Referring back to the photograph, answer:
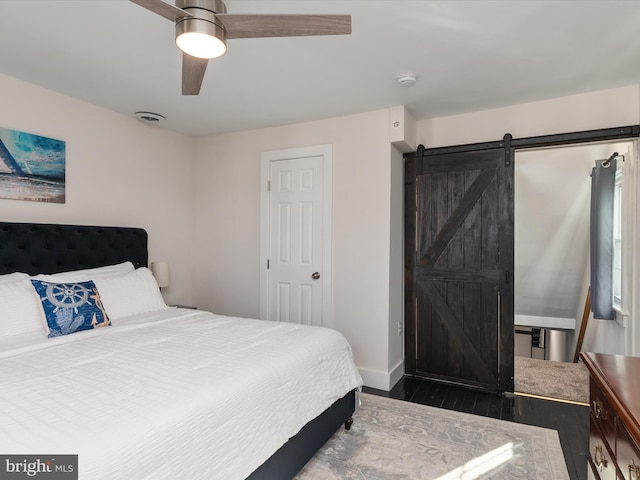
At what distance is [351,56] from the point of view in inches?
95.4

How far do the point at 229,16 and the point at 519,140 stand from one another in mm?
2684

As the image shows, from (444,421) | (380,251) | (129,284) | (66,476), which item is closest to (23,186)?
(129,284)

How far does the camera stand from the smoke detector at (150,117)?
351 centimetres

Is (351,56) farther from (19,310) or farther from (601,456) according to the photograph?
(19,310)

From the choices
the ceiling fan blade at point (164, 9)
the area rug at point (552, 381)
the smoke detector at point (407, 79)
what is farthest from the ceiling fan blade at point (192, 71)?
the area rug at point (552, 381)

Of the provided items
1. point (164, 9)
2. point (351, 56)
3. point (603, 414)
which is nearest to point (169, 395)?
point (164, 9)

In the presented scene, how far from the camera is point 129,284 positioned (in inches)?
116

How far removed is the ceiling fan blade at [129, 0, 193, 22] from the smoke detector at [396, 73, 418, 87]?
64.8 inches

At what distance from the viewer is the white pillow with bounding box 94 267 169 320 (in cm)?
273

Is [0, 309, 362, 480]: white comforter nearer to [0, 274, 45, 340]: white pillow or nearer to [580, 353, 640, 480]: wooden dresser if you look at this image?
[0, 274, 45, 340]: white pillow

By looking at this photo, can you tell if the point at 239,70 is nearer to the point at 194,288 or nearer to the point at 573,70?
the point at 573,70

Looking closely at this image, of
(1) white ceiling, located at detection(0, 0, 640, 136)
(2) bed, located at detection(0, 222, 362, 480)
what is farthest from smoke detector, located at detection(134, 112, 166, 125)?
(2) bed, located at detection(0, 222, 362, 480)

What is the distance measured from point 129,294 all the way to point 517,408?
3.14 metres

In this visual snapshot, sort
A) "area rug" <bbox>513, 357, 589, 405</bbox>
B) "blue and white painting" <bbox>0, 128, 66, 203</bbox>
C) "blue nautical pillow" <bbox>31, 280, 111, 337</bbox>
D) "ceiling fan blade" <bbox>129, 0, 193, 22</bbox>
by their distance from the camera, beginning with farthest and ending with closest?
"area rug" <bbox>513, 357, 589, 405</bbox> → "blue and white painting" <bbox>0, 128, 66, 203</bbox> → "blue nautical pillow" <bbox>31, 280, 111, 337</bbox> → "ceiling fan blade" <bbox>129, 0, 193, 22</bbox>
